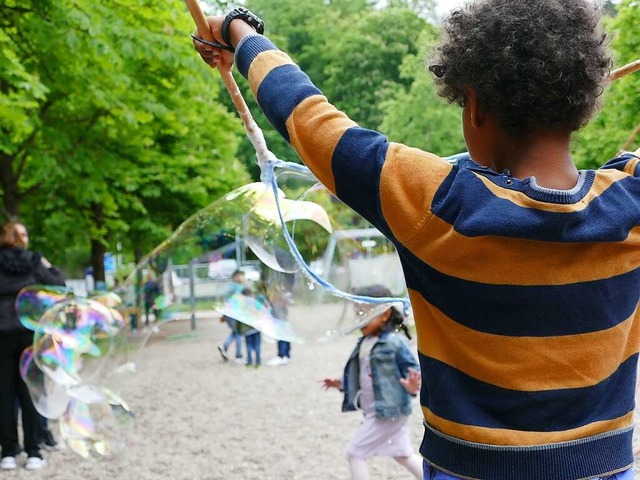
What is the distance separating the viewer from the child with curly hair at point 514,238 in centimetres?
136

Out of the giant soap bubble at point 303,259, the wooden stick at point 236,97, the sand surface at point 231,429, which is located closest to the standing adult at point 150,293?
the giant soap bubble at point 303,259

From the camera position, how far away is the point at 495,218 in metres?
1.32

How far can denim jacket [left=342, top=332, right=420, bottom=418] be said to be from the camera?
16.6ft

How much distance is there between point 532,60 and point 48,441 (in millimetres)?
7470

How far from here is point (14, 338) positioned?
6.84m

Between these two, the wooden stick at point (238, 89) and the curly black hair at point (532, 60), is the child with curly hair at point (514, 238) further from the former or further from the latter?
→ the wooden stick at point (238, 89)

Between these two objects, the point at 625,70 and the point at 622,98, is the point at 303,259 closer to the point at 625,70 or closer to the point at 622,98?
the point at 625,70

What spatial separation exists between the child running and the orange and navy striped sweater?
3.58 m

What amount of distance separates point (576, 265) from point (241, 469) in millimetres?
6025

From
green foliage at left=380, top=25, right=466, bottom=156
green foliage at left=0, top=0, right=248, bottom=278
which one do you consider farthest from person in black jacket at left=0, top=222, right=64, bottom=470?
green foliage at left=380, top=25, right=466, bottom=156

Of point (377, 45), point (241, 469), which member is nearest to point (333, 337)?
point (241, 469)

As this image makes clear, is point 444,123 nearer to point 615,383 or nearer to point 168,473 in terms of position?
point 168,473

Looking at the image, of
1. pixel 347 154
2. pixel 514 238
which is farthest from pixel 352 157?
pixel 514 238

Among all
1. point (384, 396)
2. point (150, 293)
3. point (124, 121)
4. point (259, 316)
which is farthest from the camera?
point (124, 121)
